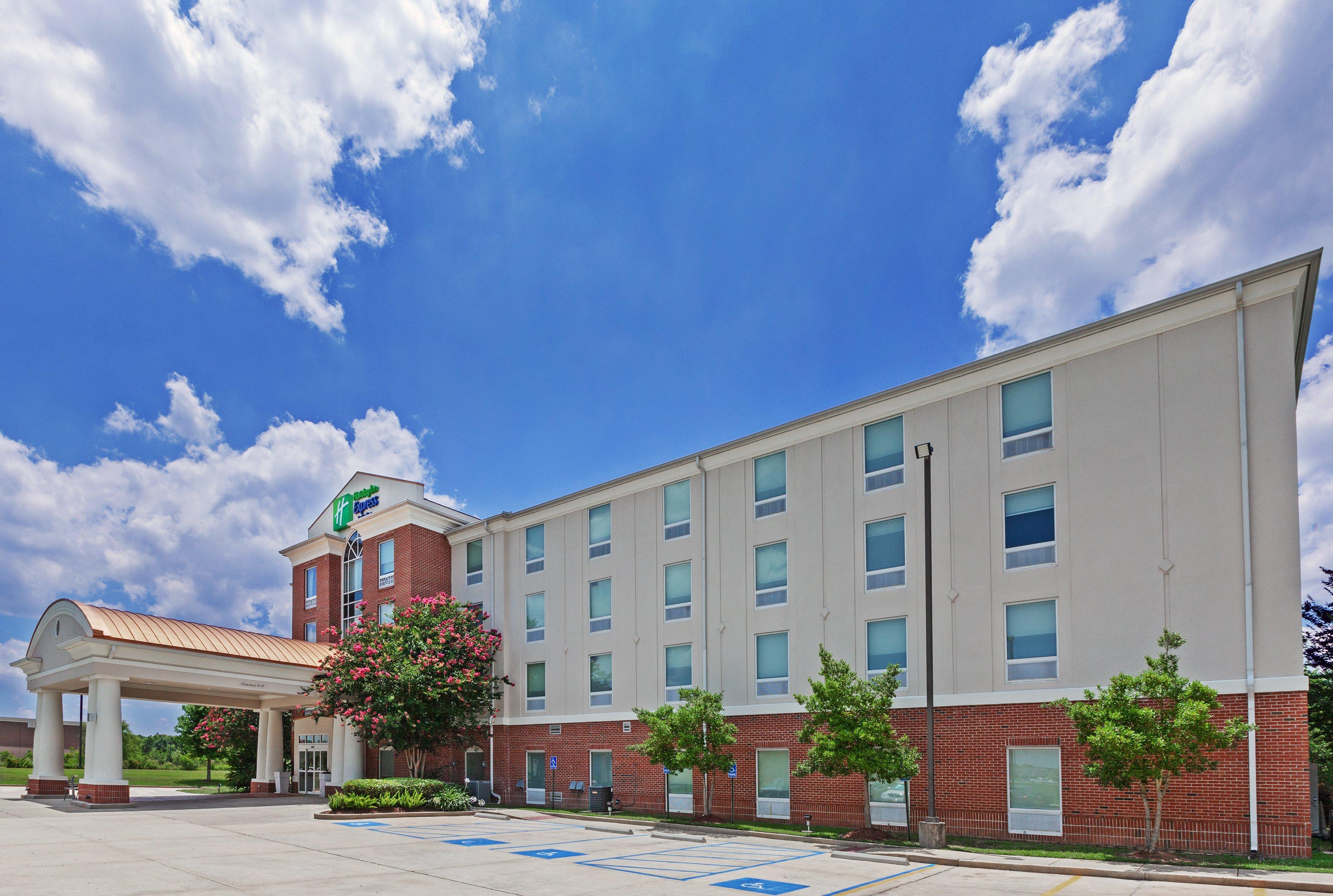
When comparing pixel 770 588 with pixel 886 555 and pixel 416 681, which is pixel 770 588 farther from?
pixel 416 681

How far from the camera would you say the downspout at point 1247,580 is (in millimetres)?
18422

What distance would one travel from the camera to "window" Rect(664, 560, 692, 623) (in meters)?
31.2

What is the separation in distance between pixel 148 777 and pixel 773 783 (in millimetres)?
57921

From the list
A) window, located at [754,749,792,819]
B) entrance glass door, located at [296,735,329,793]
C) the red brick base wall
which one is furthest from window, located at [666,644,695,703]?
entrance glass door, located at [296,735,329,793]

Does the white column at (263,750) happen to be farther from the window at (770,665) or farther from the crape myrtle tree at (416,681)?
the window at (770,665)

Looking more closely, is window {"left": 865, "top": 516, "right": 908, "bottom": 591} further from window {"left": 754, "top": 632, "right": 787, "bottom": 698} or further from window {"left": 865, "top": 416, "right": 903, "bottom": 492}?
window {"left": 754, "top": 632, "right": 787, "bottom": 698}

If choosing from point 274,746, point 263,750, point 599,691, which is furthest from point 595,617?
point 263,750

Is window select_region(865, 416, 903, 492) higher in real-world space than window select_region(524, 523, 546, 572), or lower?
higher

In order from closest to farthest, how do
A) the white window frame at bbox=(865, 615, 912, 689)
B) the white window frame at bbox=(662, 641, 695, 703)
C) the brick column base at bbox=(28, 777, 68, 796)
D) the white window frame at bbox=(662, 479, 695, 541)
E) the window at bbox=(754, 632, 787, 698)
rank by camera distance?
the white window frame at bbox=(865, 615, 912, 689) < the window at bbox=(754, 632, 787, 698) < the white window frame at bbox=(662, 641, 695, 703) < the white window frame at bbox=(662, 479, 695, 541) < the brick column base at bbox=(28, 777, 68, 796)

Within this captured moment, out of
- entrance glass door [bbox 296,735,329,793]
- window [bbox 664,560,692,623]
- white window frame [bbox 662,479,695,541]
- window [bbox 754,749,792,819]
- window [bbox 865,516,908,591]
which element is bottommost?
entrance glass door [bbox 296,735,329,793]

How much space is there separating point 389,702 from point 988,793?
21.7 metres

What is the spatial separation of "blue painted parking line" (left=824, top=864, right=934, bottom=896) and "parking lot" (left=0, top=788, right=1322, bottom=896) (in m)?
0.05

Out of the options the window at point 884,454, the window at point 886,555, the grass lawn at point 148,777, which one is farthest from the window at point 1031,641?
the grass lawn at point 148,777

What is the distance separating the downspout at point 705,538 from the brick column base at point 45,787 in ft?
93.9
